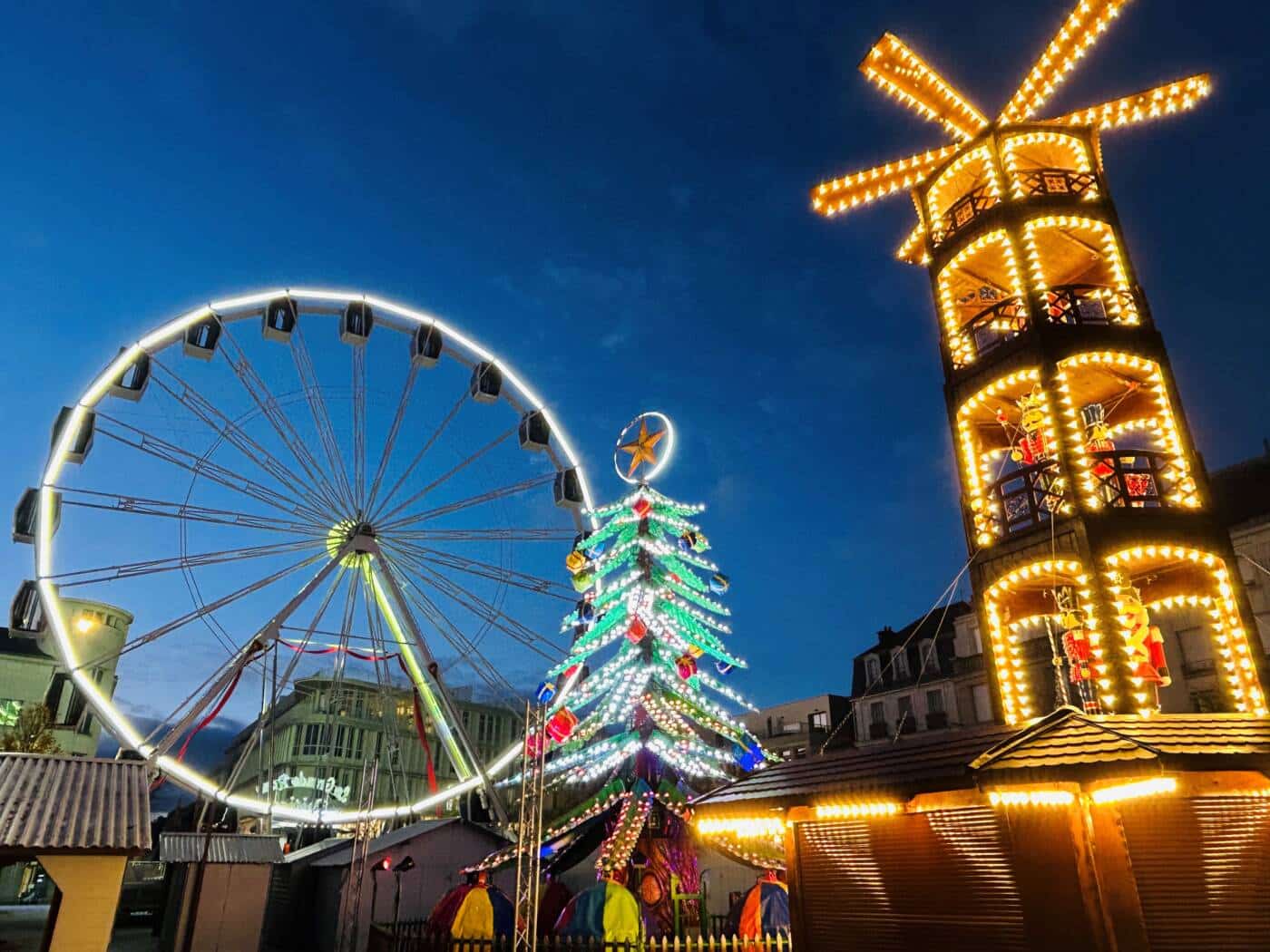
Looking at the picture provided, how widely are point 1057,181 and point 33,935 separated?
106ft

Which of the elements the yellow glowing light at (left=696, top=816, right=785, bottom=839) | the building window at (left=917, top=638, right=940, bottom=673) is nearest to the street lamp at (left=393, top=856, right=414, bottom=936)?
the yellow glowing light at (left=696, top=816, right=785, bottom=839)

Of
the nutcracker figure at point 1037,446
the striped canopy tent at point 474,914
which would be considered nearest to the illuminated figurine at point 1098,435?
the nutcracker figure at point 1037,446

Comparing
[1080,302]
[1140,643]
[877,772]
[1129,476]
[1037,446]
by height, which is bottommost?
[877,772]

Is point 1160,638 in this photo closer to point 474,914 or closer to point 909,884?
point 909,884

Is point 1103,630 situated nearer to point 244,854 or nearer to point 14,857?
point 14,857

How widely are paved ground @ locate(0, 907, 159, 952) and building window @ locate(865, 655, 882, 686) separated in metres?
28.0

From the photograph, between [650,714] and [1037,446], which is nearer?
[1037,446]

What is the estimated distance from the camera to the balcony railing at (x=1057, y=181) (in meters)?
14.1

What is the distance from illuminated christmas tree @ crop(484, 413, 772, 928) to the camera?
16.1m

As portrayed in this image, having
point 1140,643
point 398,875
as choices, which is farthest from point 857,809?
point 398,875

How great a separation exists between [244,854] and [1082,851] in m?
19.6

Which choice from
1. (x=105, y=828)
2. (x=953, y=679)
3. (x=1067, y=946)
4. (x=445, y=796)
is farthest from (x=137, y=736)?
(x=953, y=679)

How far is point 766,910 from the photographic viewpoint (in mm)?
14414

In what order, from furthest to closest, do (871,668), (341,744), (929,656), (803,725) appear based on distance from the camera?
(341,744) → (803,725) → (871,668) → (929,656)
